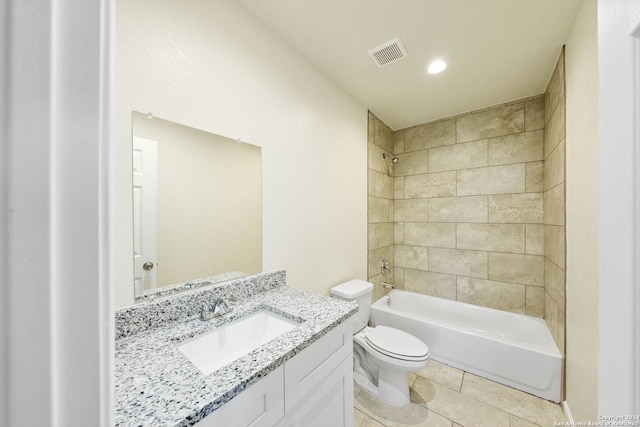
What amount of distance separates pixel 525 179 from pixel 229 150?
2.76 meters

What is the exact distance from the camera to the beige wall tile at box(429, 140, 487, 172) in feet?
8.51

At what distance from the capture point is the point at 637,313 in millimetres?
368

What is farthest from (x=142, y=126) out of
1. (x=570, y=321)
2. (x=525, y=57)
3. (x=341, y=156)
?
(x=570, y=321)

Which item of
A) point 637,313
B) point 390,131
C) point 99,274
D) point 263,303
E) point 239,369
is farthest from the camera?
point 390,131

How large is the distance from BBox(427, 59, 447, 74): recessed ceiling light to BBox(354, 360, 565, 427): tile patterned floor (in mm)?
2542

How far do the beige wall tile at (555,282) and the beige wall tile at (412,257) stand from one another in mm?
1058

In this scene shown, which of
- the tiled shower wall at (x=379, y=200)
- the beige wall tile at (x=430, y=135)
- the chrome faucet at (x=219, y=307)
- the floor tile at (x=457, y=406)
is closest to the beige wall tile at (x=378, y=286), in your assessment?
the tiled shower wall at (x=379, y=200)

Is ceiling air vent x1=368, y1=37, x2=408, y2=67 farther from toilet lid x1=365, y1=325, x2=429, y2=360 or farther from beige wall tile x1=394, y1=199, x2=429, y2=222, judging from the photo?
toilet lid x1=365, y1=325, x2=429, y2=360

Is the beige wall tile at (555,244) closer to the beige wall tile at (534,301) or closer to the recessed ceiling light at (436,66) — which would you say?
the beige wall tile at (534,301)

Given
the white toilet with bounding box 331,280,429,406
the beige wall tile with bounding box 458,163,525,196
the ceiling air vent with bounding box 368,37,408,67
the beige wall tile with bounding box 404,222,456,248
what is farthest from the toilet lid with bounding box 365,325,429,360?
the ceiling air vent with bounding box 368,37,408,67

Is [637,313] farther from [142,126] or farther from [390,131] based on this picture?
[390,131]

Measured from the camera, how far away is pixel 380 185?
2838 millimetres

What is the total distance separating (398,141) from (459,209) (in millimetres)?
1146

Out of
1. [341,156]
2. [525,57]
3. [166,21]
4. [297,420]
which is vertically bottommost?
[297,420]
